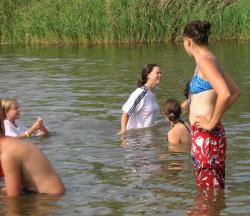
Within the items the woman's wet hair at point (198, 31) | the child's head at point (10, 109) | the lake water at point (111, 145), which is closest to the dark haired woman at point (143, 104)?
the lake water at point (111, 145)

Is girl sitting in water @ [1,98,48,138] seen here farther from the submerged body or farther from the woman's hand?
the woman's hand

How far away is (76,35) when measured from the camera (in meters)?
29.9

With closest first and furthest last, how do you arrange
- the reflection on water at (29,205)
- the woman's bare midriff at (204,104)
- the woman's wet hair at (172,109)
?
the woman's bare midriff at (204,104), the reflection on water at (29,205), the woman's wet hair at (172,109)

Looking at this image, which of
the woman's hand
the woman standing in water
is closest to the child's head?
the woman standing in water

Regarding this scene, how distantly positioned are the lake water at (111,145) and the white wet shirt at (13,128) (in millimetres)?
355

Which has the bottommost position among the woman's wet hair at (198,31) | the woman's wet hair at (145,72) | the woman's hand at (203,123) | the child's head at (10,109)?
the child's head at (10,109)

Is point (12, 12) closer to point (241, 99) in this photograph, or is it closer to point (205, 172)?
point (241, 99)

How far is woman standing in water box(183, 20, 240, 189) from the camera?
7.04 m

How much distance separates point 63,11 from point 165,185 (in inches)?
883

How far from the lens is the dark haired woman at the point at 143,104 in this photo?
1201 centimetres

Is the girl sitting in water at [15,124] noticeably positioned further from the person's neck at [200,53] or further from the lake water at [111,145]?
the person's neck at [200,53]

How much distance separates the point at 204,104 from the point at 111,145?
167 inches

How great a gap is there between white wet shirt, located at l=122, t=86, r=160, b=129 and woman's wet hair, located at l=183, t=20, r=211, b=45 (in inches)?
189

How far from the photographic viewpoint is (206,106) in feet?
23.7
